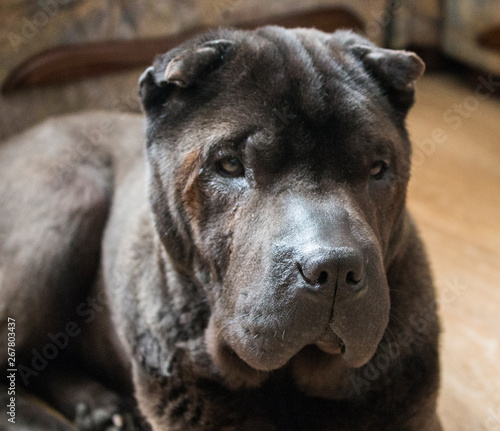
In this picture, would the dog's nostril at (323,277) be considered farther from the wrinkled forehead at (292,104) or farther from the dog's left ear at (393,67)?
the dog's left ear at (393,67)

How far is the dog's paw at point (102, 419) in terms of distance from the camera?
1.97 meters

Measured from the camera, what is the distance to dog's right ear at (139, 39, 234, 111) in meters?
1.42

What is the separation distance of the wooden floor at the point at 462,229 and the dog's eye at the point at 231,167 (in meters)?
1.17

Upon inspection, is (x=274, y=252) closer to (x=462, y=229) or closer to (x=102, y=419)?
(x=102, y=419)

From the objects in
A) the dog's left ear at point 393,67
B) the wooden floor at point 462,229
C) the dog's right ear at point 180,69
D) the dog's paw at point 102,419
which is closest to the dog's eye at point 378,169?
the dog's left ear at point 393,67

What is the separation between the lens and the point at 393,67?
154 cm

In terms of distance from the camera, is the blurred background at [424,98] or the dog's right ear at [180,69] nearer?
the dog's right ear at [180,69]

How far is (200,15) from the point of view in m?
3.32
